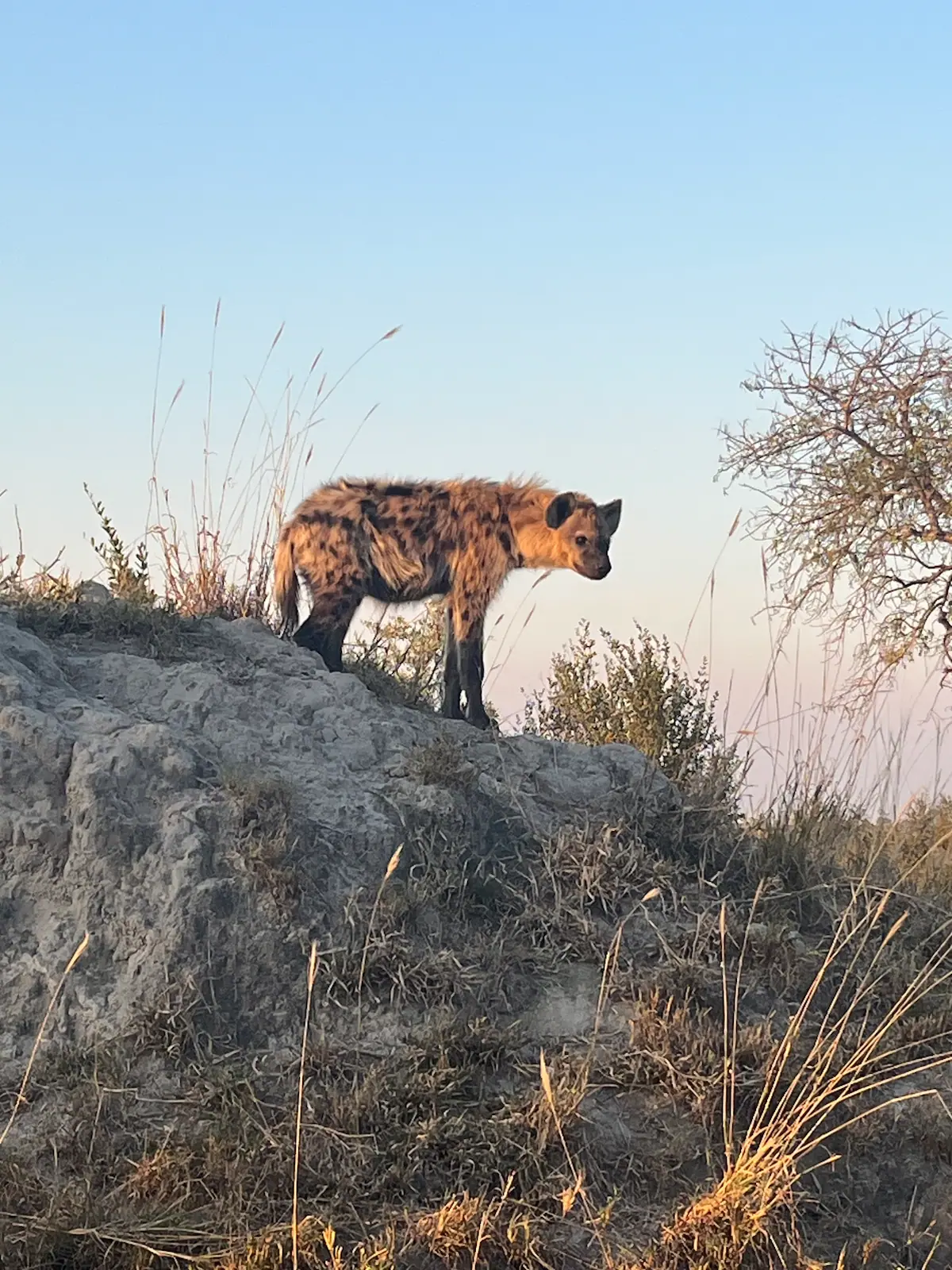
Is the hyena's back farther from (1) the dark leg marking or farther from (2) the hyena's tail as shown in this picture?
(1) the dark leg marking

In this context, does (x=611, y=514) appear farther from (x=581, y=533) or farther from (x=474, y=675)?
(x=474, y=675)

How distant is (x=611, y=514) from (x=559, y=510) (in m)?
0.55

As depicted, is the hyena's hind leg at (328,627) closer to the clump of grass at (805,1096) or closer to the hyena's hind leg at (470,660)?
the hyena's hind leg at (470,660)

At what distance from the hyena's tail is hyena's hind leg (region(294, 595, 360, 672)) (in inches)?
9.8

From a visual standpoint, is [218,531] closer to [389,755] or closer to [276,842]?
[389,755]

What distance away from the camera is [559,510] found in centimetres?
920

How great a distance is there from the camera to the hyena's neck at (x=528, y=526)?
924 centimetres

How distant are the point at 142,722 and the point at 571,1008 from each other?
2.22 meters

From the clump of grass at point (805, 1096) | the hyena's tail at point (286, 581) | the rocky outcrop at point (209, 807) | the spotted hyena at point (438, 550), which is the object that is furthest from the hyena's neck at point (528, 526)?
the clump of grass at point (805, 1096)

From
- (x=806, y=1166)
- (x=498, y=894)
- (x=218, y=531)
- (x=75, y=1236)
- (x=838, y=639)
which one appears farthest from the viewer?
(x=838, y=639)

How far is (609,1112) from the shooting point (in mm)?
5051

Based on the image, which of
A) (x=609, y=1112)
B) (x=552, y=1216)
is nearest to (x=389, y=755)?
(x=609, y=1112)

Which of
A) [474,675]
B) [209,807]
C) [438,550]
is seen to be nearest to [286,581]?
[438,550]

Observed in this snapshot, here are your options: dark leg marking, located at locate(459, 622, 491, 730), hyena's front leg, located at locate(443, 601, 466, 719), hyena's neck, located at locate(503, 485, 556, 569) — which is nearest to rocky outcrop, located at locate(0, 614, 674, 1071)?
dark leg marking, located at locate(459, 622, 491, 730)
